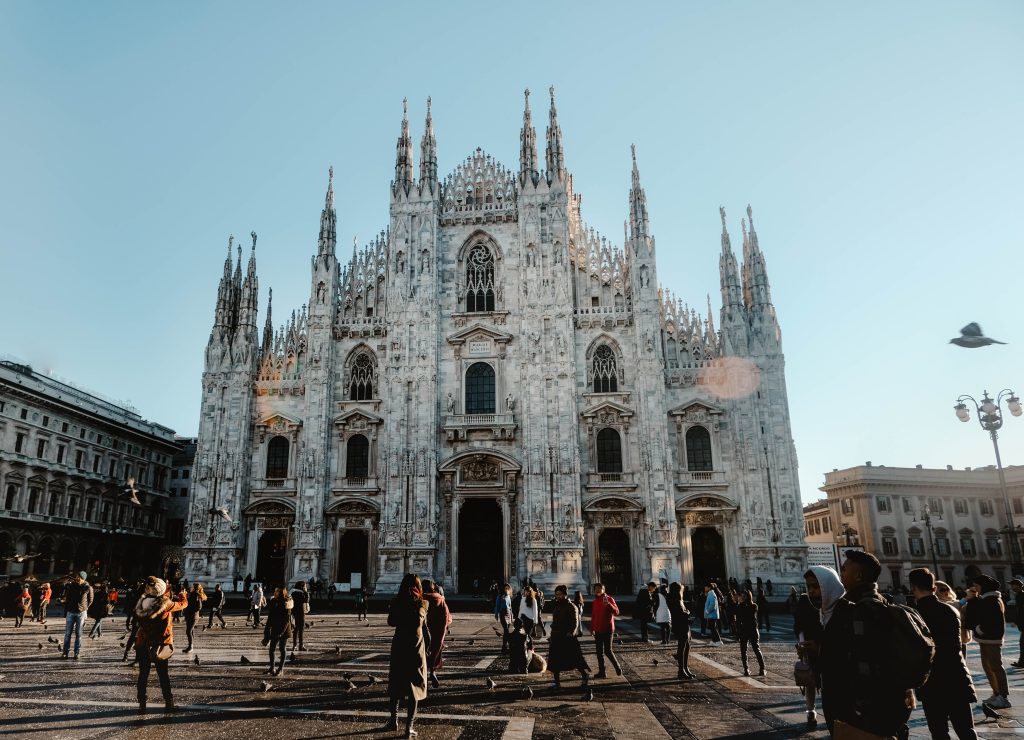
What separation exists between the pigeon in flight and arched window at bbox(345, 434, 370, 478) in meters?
26.8

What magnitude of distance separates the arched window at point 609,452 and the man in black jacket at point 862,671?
1168 inches

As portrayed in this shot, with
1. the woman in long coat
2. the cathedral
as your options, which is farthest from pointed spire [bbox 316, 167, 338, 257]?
Answer: the woman in long coat

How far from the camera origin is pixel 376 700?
9492 mm

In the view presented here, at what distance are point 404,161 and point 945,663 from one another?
36353 millimetres

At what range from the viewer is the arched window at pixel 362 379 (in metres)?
36.1

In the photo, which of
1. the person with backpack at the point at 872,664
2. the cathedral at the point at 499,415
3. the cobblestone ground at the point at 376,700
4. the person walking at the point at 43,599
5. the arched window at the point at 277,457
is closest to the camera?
the person with backpack at the point at 872,664

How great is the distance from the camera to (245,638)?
18016mm

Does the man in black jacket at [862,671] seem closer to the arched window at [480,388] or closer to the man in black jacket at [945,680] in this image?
the man in black jacket at [945,680]

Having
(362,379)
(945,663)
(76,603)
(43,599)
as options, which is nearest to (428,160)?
(362,379)

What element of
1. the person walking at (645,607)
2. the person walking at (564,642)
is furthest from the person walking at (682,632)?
the person walking at (645,607)

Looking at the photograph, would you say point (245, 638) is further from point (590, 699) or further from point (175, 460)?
point (175, 460)

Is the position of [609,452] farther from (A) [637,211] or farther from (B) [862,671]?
(B) [862,671]

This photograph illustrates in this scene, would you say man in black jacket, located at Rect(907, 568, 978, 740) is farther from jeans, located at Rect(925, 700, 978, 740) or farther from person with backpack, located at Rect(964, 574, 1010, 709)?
person with backpack, located at Rect(964, 574, 1010, 709)

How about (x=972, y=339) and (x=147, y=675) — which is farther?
(x=972, y=339)
